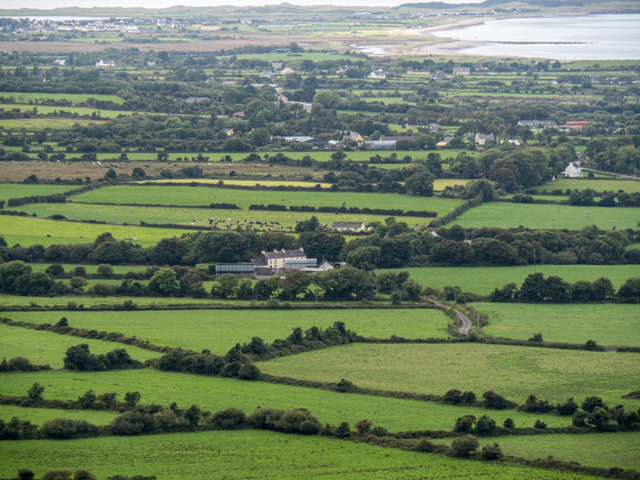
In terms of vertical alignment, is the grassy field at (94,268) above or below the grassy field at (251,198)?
below

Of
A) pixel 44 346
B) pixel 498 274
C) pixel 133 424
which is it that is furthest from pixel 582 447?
pixel 498 274

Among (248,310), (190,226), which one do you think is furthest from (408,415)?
(190,226)

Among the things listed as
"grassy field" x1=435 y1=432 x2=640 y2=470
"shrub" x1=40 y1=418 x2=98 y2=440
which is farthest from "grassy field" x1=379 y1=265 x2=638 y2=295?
"shrub" x1=40 y1=418 x2=98 y2=440

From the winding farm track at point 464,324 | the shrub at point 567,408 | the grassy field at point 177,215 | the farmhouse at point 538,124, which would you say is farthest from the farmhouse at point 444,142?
the shrub at point 567,408

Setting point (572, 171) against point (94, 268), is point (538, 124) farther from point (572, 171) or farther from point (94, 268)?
point (94, 268)

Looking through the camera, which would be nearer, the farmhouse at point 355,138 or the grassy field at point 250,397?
the grassy field at point 250,397

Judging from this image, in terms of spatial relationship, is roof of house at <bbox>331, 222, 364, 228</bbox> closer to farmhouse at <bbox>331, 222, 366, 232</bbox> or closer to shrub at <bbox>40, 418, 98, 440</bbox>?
farmhouse at <bbox>331, 222, 366, 232</bbox>

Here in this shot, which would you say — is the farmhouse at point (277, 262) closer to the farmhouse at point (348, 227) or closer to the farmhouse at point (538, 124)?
the farmhouse at point (348, 227)
